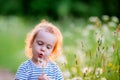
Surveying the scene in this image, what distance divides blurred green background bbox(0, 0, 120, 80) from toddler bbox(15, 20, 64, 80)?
637 mm

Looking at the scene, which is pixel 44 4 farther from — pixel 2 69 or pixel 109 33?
pixel 109 33

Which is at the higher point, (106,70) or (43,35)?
(43,35)

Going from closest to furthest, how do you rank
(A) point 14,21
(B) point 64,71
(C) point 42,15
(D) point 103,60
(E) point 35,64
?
(E) point 35,64, (D) point 103,60, (B) point 64,71, (A) point 14,21, (C) point 42,15

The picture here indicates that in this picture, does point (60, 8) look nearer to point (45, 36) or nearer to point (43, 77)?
point (45, 36)

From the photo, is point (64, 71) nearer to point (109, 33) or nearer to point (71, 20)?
point (109, 33)

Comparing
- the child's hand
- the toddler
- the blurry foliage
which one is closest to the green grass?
the blurry foliage

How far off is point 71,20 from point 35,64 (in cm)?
584

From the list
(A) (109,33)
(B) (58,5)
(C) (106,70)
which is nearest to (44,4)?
(B) (58,5)

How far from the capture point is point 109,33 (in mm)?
5871

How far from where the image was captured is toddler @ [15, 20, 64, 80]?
158 inches

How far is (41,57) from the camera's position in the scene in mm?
4023

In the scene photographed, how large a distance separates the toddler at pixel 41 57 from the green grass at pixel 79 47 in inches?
25.9

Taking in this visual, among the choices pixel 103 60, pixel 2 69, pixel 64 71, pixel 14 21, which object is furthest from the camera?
pixel 14 21

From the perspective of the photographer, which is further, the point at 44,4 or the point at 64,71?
the point at 44,4
